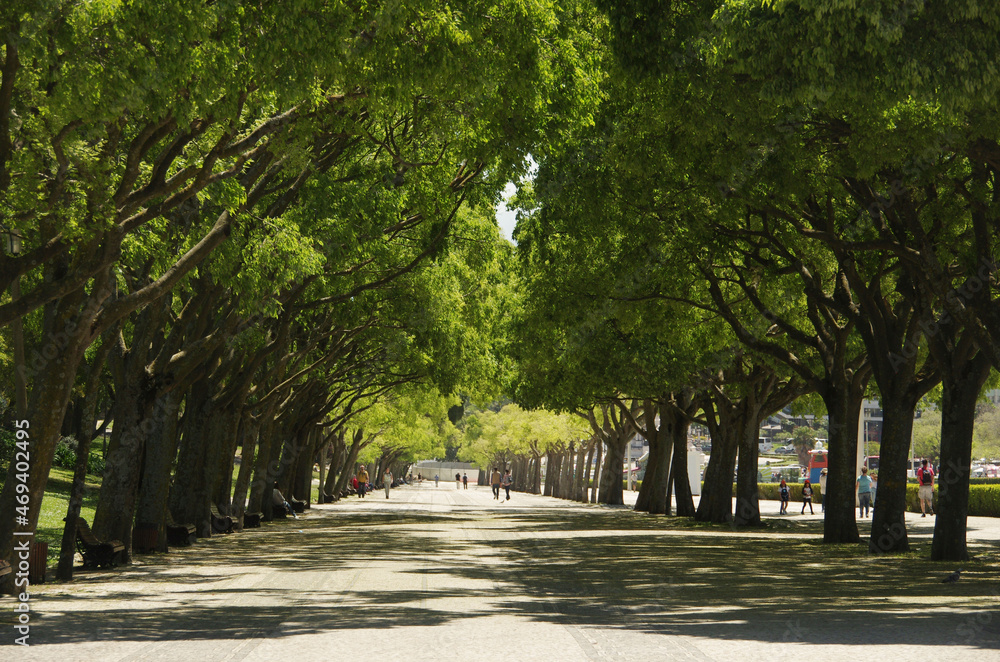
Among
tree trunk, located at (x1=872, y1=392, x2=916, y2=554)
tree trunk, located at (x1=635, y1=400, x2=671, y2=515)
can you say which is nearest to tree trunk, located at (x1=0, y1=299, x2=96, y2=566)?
tree trunk, located at (x1=872, y1=392, x2=916, y2=554)

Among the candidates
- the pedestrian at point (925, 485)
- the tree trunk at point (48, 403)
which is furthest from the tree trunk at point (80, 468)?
the pedestrian at point (925, 485)

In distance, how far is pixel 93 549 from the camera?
15203mm

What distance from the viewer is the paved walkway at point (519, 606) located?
7.91 meters

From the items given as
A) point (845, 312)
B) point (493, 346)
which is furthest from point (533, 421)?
point (845, 312)

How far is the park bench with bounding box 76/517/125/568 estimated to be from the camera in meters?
15.2

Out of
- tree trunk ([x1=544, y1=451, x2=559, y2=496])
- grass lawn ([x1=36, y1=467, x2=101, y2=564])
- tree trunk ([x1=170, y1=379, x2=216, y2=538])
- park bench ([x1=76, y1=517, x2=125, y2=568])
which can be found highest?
tree trunk ([x1=170, y1=379, x2=216, y2=538])

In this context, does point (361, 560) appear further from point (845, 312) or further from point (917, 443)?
point (917, 443)

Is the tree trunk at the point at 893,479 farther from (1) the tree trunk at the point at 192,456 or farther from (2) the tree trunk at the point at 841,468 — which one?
(1) the tree trunk at the point at 192,456

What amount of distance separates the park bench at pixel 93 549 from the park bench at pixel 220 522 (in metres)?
8.97

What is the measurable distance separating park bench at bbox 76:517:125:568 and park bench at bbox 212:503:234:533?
897cm

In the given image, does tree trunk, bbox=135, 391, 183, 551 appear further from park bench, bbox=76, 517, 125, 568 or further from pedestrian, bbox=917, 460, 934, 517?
pedestrian, bbox=917, 460, 934, 517

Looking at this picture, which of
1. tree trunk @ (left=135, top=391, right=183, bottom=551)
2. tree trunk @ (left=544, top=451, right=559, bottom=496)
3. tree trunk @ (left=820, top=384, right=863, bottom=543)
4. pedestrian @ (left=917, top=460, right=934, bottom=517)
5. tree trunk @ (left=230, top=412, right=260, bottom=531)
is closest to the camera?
tree trunk @ (left=135, top=391, right=183, bottom=551)

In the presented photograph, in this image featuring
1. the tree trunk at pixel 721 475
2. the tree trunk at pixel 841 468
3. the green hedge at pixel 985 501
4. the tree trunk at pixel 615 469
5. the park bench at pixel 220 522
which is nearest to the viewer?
the tree trunk at pixel 841 468

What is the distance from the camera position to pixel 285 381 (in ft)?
89.8
